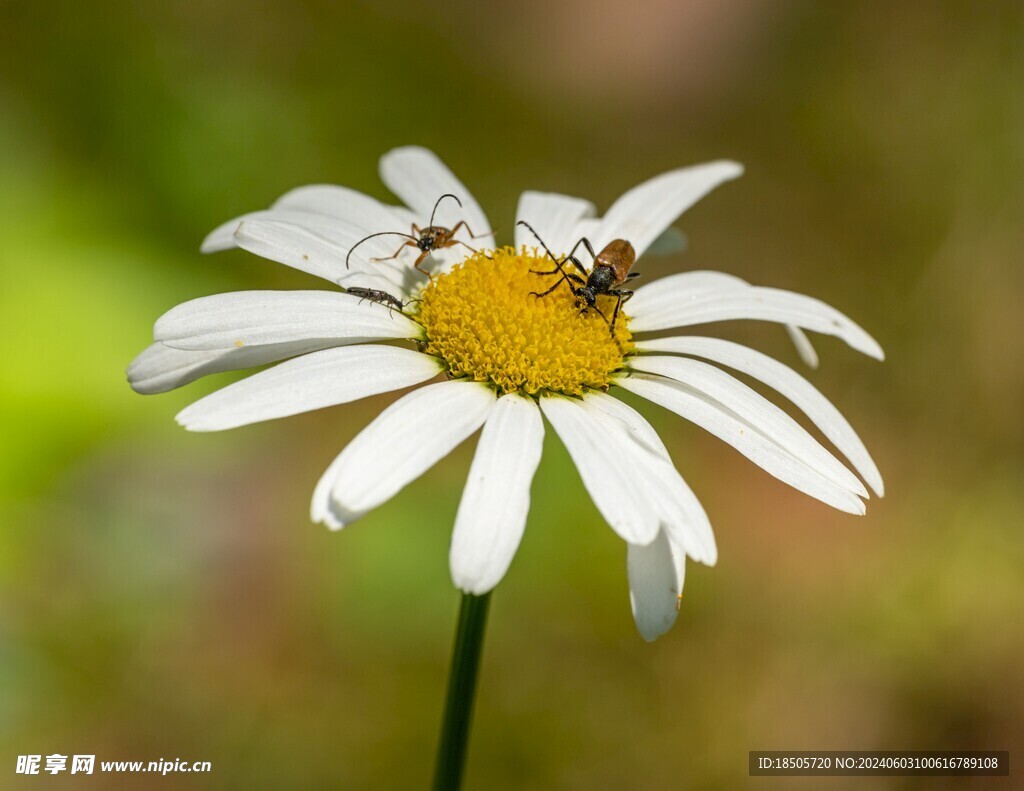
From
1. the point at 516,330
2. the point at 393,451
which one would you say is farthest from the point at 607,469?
the point at 516,330

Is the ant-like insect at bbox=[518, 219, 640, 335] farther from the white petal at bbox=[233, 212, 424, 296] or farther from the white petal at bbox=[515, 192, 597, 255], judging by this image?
the white petal at bbox=[233, 212, 424, 296]

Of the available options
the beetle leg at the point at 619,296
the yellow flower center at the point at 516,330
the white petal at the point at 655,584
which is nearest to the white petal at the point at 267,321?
the yellow flower center at the point at 516,330

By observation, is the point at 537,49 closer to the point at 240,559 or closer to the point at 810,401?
the point at 240,559

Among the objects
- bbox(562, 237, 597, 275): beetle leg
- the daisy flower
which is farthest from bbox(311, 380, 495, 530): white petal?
bbox(562, 237, 597, 275): beetle leg

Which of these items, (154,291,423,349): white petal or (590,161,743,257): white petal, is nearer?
(154,291,423,349): white petal

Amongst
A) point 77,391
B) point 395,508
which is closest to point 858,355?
point 395,508

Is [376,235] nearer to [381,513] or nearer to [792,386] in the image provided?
[792,386]
